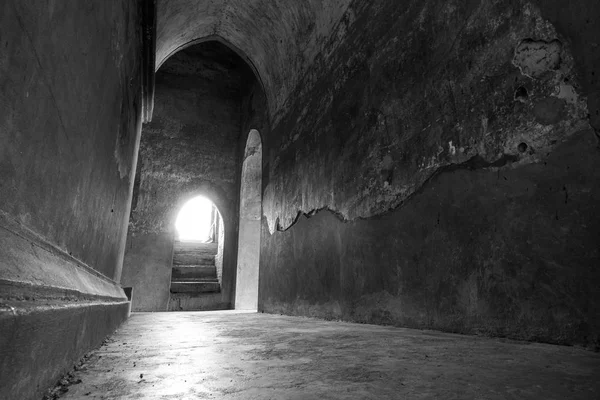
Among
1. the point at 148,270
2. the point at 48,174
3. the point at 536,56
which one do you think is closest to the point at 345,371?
the point at 48,174

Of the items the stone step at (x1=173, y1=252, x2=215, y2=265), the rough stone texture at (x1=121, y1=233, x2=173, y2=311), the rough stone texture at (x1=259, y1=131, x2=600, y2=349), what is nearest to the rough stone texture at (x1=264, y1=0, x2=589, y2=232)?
the rough stone texture at (x1=259, y1=131, x2=600, y2=349)

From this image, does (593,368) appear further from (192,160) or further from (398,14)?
(192,160)

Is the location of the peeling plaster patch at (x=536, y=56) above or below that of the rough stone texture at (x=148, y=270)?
above

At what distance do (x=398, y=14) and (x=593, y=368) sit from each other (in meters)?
2.93

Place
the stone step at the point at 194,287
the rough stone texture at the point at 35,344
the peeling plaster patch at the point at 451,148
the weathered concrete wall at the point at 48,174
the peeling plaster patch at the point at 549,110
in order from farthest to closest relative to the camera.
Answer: the stone step at the point at 194,287
the peeling plaster patch at the point at 451,148
the peeling plaster patch at the point at 549,110
the weathered concrete wall at the point at 48,174
the rough stone texture at the point at 35,344

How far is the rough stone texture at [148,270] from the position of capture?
8617 mm

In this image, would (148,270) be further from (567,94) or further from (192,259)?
(567,94)

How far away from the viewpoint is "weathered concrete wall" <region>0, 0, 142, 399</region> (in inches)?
29.7

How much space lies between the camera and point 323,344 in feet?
6.51

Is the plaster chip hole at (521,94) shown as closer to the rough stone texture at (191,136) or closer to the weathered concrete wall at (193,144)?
the weathered concrete wall at (193,144)

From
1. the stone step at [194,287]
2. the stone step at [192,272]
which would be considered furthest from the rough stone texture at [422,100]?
the stone step at [192,272]

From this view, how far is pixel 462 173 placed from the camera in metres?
2.37

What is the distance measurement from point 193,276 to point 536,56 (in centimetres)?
999

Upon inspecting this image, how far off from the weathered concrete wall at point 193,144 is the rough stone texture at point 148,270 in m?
0.04
